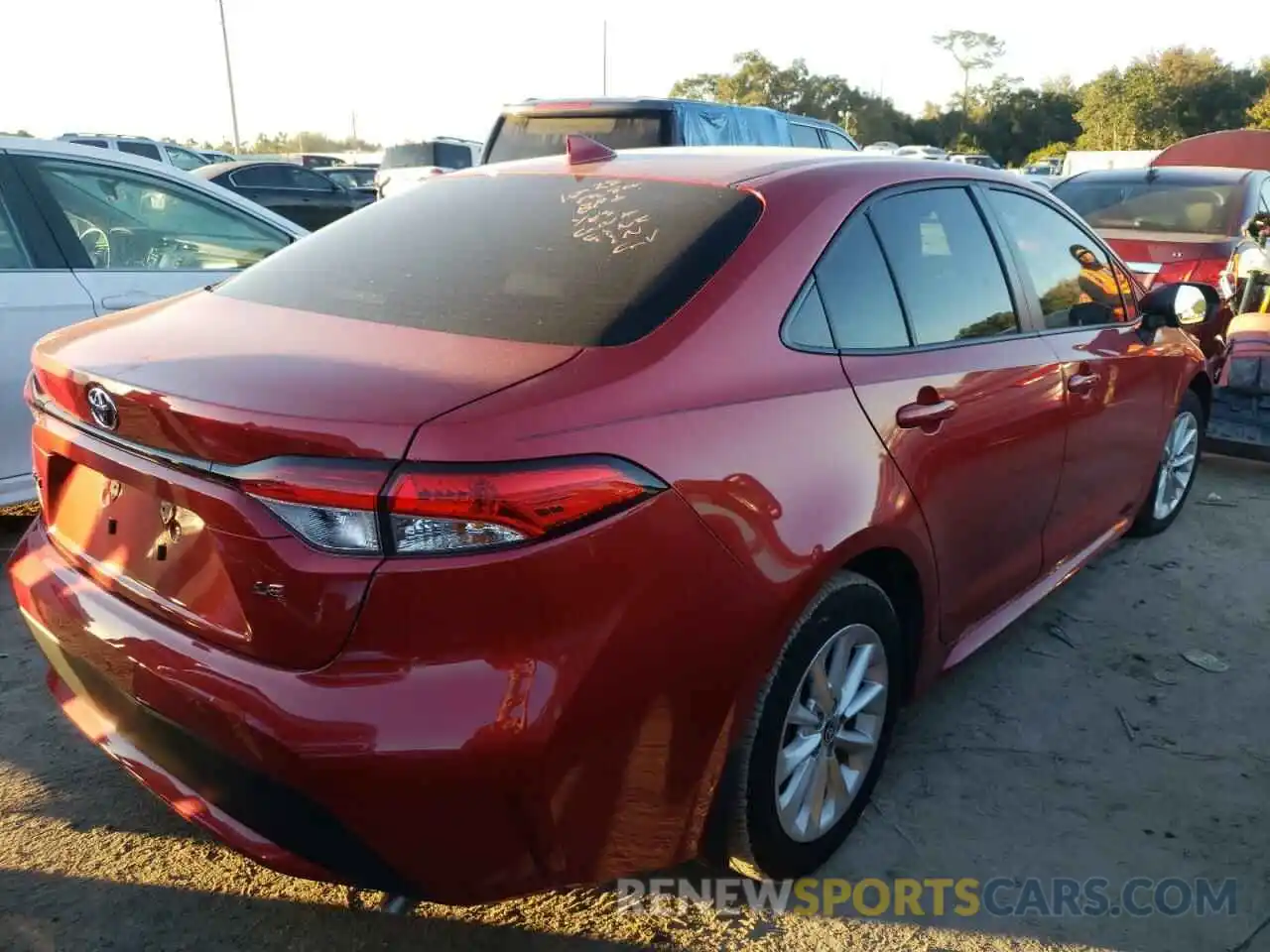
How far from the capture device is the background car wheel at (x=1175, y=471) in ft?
14.6

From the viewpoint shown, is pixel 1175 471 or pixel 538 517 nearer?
pixel 538 517

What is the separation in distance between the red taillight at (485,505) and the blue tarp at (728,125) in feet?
21.3

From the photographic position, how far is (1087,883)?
8.02 ft

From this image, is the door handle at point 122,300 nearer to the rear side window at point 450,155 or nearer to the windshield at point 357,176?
the rear side window at point 450,155

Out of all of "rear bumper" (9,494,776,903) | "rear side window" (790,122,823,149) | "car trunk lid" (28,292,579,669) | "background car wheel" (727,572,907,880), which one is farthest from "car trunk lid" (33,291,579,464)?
"rear side window" (790,122,823,149)

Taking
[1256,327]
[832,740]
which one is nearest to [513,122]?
[1256,327]

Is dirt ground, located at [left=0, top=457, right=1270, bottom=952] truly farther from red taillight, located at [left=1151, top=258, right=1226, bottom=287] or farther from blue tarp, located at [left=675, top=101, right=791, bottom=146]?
blue tarp, located at [left=675, top=101, right=791, bottom=146]

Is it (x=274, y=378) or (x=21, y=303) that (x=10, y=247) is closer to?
(x=21, y=303)

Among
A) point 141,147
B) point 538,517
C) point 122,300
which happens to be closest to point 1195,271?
point 122,300

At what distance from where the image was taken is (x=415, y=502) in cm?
162

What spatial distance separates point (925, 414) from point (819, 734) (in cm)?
79

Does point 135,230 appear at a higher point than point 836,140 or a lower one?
lower

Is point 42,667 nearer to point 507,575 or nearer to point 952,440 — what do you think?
point 507,575

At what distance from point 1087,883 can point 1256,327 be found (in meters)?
4.43
